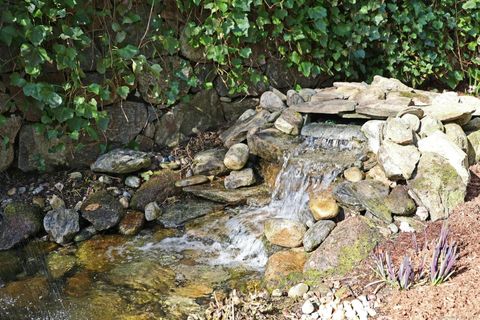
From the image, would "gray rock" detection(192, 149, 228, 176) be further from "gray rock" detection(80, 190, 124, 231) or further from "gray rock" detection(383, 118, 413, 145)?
"gray rock" detection(383, 118, 413, 145)

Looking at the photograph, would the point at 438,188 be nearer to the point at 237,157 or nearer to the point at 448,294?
the point at 448,294

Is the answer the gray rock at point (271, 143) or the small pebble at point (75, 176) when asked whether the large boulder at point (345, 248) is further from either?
the small pebble at point (75, 176)

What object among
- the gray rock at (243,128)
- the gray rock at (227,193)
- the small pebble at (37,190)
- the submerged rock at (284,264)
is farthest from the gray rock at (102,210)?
the submerged rock at (284,264)

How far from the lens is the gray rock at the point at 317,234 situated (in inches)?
132

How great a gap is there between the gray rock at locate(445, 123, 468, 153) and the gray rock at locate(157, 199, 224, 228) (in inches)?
69.3

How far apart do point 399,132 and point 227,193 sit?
4.53 feet

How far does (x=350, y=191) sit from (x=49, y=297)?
2007mm

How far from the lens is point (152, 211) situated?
4090 mm

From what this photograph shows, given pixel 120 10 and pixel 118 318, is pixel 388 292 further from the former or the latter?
pixel 120 10

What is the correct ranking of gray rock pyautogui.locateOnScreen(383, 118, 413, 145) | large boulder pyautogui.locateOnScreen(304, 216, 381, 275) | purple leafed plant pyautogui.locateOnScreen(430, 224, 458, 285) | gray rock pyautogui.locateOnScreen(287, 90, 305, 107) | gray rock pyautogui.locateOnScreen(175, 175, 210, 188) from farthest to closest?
gray rock pyautogui.locateOnScreen(287, 90, 305, 107), gray rock pyautogui.locateOnScreen(175, 175, 210, 188), gray rock pyautogui.locateOnScreen(383, 118, 413, 145), large boulder pyautogui.locateOnScreen(304, 216, 381, 275), purple leafed plant pyautogui.locateOnScreen(430, 224, 458, 285)

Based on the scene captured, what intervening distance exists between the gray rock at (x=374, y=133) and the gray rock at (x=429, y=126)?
0.92 ft

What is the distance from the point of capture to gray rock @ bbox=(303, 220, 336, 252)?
11.0 ft

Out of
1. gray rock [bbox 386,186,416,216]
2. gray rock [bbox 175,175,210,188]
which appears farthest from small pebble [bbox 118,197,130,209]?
gray rock [bbox 386,186,416,216]

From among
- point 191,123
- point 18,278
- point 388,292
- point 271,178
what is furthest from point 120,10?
point 388,292
